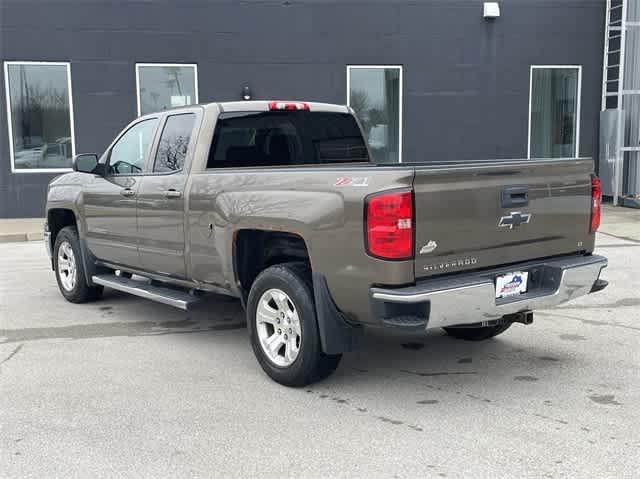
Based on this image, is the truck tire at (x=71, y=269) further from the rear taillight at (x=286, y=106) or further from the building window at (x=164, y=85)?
the building window at (x=164, y=85)

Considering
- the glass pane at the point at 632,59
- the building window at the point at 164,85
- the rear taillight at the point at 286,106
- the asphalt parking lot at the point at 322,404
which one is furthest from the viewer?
the glass pane at the point at 632,59

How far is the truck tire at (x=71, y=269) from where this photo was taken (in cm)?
736

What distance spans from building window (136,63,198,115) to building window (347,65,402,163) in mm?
3563

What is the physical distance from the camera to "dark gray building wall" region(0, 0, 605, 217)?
1505 cm

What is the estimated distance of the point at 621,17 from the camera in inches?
642

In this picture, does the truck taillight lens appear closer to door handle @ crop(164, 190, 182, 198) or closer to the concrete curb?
door handle @ crop(164, 190, 182, 198)

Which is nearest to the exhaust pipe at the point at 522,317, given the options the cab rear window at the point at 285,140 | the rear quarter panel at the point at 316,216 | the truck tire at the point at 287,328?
the rear quarter panel at the point at 316,216

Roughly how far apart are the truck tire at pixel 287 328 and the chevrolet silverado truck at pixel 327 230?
1cm

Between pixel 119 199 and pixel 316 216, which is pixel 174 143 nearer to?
pixel 119 199

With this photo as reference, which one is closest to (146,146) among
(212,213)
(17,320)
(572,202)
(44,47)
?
(212,213)

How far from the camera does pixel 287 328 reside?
479 cm

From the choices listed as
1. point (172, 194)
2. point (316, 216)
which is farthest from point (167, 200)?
point (316, 216)

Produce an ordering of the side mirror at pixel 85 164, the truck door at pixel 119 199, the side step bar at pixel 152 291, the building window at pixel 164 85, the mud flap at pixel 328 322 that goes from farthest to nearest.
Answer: the building window at pixel 164 85 → the side mirror at pixel 85 164 → the truck door at pixel 119 199 → the side step bar at pixel 152 291 → the mud flap at pixel 328 322

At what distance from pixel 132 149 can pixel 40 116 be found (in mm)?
10021
